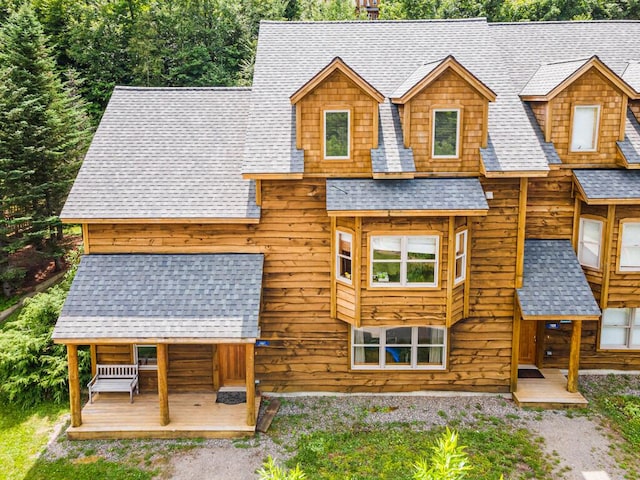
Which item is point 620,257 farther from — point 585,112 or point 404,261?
point 404,261

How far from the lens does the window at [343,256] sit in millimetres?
13828

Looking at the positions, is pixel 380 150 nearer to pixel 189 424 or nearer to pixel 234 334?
pixel 234 334

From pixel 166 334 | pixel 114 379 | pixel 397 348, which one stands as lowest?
pixel 114 379

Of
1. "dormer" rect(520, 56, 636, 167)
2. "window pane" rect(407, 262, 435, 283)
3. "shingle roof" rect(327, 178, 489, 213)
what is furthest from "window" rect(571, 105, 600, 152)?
"window pane" rect(407, 262, 435, 283)

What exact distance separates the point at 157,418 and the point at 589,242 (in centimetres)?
1292

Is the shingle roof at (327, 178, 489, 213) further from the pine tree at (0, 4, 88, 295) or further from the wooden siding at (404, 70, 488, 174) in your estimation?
the pine tree at (0, 4, 88, 295)

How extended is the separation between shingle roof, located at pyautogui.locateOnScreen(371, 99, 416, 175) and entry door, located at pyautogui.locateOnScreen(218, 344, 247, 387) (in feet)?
20.6

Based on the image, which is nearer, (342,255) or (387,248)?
(387,248)

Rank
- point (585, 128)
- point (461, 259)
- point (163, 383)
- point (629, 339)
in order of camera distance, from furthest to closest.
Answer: point (629, 339)
point (585, 128)
point (461, 259)
point (163, 383)

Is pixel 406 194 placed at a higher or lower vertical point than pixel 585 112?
lower

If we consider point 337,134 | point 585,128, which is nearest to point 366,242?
point 337,134

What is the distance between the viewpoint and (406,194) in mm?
13289

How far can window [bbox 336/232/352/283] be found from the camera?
45.4ft

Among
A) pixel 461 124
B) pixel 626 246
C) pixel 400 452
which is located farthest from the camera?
pixel 626 246
